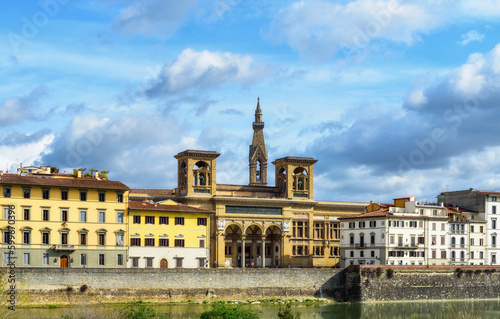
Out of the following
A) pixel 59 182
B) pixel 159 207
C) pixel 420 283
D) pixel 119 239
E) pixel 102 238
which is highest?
pixel 59 182

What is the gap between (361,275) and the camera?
9656cm

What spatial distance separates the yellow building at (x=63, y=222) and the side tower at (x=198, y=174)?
72.1ft

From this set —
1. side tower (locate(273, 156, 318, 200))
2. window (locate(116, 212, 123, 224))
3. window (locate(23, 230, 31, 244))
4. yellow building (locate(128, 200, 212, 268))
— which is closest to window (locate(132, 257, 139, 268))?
yellow building (locate(128, 200, 212, 268))

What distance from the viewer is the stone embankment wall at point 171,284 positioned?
A: 81.0 m

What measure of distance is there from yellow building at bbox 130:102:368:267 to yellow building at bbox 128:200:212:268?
10.2 metres

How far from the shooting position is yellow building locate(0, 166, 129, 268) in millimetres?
85500

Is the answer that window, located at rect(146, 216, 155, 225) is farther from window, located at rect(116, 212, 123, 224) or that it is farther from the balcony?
the balcony

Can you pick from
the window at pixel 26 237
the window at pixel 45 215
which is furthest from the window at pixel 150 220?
the window at pixel 26 237

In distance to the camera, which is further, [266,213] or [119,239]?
[266,213]

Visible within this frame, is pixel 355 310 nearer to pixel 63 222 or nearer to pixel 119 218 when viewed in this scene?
pixel 119 218

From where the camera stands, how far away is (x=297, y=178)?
12194 cm

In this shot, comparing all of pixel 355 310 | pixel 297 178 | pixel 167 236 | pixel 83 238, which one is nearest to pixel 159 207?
pixel 167 236

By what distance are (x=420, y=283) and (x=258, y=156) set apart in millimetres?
56664

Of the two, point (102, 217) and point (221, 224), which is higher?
point (102, 217)
